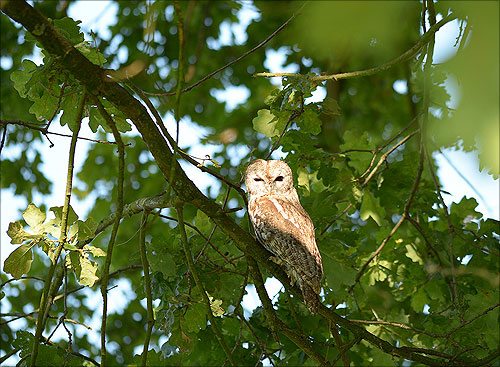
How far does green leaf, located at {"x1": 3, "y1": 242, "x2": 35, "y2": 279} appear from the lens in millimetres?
1968

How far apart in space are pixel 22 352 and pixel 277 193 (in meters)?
1.72

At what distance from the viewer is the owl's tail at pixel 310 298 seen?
102 inches

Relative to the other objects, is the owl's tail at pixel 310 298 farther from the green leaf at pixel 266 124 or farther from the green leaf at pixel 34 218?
the green leaf at pixel 34 218

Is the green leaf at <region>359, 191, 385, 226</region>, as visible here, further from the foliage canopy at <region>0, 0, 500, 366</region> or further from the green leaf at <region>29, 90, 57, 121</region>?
the green leaf at <region>29, 90, 57, 121</region>

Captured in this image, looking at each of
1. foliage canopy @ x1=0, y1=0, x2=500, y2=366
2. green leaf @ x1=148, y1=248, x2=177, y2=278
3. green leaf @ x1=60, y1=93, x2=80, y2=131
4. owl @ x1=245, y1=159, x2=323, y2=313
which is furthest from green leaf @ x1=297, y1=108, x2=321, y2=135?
green leaf @ x1=60, y1=93, x2=80, y2=131

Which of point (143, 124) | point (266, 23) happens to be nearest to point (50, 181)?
point (266, 23)

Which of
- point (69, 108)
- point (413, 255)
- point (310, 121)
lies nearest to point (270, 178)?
point (310, 121)

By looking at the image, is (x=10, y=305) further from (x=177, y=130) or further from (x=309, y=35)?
(x=309, y=35)

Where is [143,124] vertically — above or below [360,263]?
below

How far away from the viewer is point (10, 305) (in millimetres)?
6008

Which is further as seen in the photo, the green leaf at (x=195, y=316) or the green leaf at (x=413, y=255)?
the green leaf at (x=413, y=255)

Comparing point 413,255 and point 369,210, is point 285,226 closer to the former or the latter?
point 369,210

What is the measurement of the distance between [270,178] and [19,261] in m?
1.75

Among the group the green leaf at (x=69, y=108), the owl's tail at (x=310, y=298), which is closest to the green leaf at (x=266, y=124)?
the owl's tail at (x=310, y=298)
